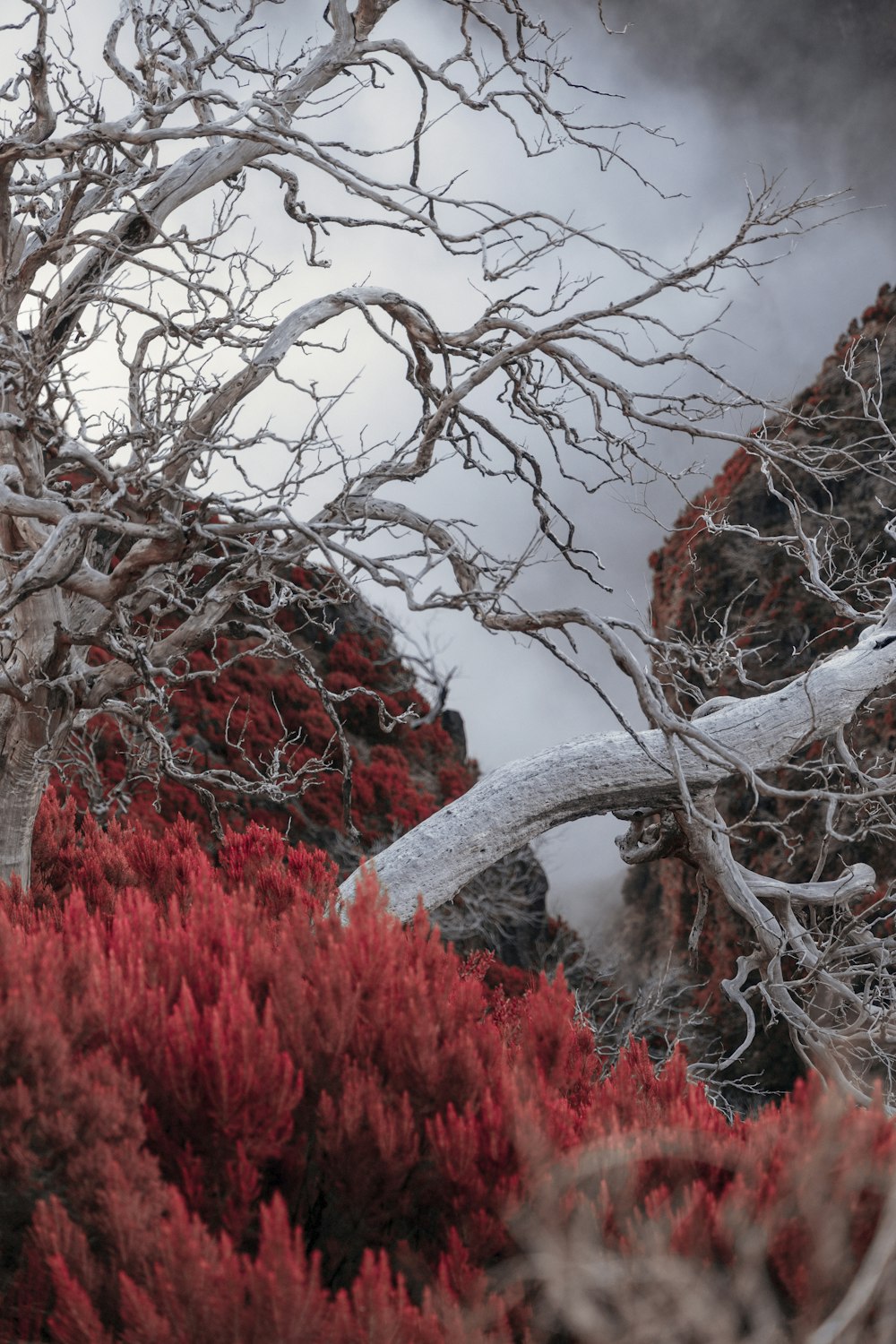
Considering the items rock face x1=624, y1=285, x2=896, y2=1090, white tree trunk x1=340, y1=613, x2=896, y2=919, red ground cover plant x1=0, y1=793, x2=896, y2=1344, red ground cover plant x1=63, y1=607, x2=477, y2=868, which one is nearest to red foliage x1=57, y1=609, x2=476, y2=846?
red ground cover plant x1=63, y1=607, x2=477, y2=868

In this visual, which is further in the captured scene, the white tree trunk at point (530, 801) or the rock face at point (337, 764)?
the rock face at point (337, 764)

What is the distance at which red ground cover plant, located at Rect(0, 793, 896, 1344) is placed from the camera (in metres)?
1.65

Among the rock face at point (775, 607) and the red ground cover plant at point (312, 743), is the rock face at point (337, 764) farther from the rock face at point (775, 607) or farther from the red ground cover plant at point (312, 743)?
the rock face at point (775, 607)

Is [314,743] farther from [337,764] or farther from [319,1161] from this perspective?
[319,1161]

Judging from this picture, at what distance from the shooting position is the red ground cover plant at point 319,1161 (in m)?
1.65

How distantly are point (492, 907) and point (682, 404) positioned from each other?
28.4 feet

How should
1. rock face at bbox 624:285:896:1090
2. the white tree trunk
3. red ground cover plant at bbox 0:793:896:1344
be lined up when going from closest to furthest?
red ground cover plant at bbox 0:793:896:1344 → the white tree trunk → rock face at bbox 624:285:896:1090

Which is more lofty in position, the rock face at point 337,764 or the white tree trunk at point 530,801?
the rock face at point 337,764

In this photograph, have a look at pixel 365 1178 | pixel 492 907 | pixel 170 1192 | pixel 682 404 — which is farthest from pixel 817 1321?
pixel 492 907

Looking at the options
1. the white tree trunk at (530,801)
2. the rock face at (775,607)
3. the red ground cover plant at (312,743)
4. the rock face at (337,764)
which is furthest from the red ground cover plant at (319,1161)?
the rock face at (775,607)

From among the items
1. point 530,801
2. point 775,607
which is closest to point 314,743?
point 775,607

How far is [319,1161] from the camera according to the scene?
1981mm

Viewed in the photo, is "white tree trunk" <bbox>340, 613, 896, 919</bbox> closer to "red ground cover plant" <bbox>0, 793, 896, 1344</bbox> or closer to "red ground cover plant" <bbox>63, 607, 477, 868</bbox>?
"red ground cover plant" <bbox>0, 793, 896, 1344</bbox>

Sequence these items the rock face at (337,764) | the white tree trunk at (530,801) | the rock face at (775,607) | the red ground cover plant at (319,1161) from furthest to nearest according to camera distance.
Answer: the rock face at (775,607), the rock face at (337,764), the white tree trunk at (530,801), the red ground cover plant at (319,1161)
